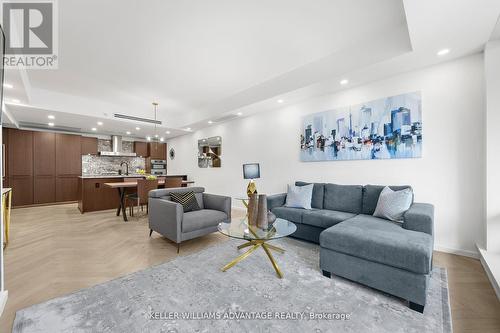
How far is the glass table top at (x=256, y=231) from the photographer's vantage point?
216 centimetres

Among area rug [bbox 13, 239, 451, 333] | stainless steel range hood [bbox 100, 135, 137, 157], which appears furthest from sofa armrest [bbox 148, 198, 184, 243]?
stainless steel range hood [bbox 100, 135, 137, 157]

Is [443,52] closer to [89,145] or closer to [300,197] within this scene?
[300,197]

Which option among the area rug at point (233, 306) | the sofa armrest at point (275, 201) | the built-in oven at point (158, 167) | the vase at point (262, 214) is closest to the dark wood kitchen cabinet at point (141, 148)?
the built-in oven at point (158, 167)

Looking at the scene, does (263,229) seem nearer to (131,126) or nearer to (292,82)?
(292,82)

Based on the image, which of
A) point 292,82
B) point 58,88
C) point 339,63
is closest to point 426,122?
point 339,63

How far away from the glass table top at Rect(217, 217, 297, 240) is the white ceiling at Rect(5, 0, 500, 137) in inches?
91.8

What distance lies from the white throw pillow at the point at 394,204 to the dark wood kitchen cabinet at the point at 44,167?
8.55 metres

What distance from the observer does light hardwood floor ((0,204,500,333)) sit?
169 centimetres

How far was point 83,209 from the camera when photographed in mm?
5152

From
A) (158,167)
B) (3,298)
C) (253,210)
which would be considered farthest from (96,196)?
(253,210)

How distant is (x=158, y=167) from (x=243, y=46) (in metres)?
6.84

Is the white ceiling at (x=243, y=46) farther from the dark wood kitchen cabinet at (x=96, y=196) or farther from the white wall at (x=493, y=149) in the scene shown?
the dark wood kitchen cabinet at (x=96, y=196)

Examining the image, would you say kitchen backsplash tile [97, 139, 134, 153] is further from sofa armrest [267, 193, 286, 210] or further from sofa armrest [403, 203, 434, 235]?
sofa armrest [403, 203, 434, 235]

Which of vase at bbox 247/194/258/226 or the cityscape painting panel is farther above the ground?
the cityscape painting panel
